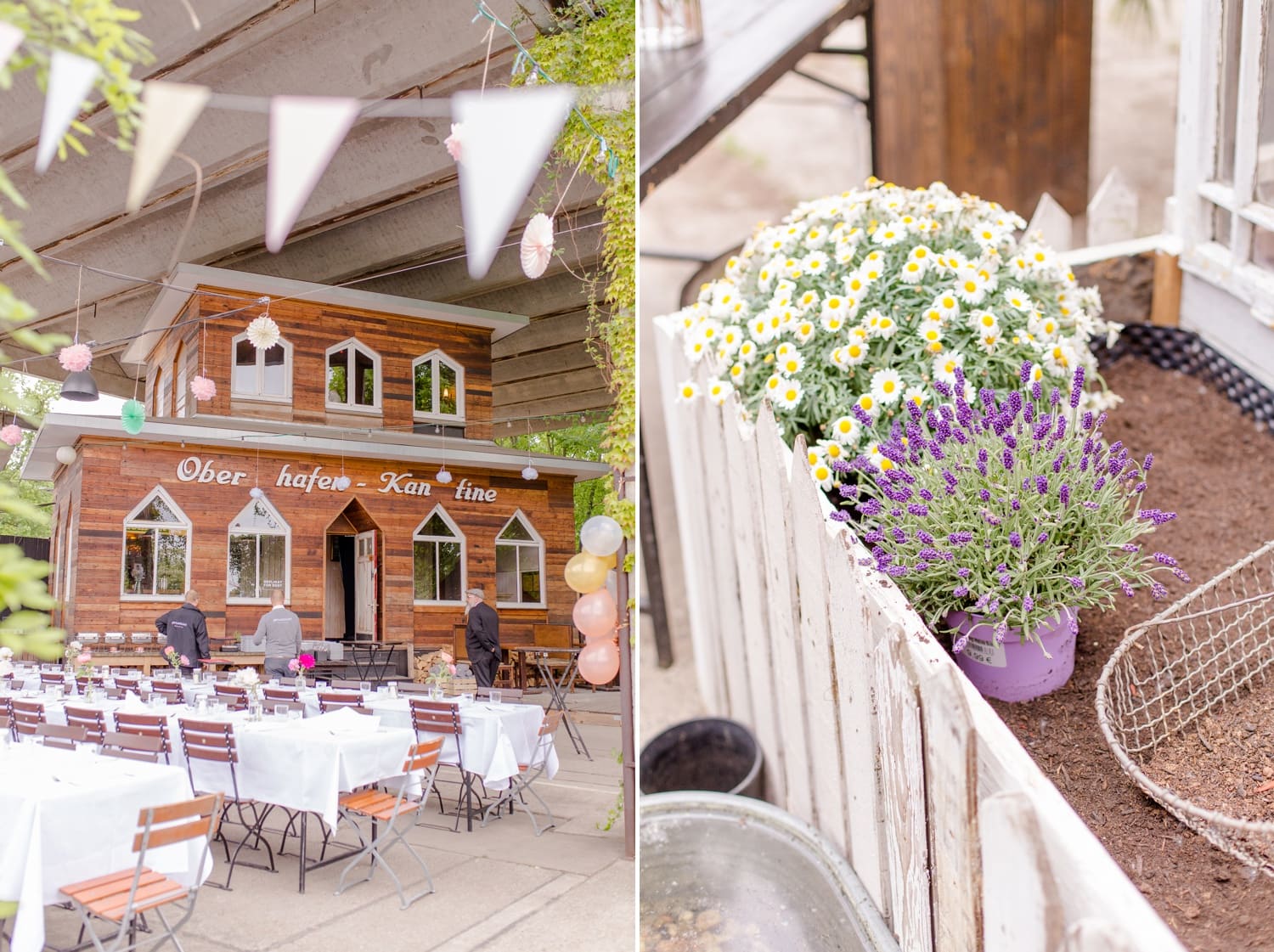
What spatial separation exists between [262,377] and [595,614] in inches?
39.3

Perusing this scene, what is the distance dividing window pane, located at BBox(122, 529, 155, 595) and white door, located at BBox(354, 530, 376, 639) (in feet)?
1.45

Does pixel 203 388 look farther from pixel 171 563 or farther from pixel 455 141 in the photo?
pixel 455 141

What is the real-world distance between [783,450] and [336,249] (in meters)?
1.15

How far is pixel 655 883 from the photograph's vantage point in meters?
2.14

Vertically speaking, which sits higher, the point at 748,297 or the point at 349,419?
the point at 748,297

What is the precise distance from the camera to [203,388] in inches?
85.1

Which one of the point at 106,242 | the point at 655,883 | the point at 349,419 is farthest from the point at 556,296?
the point at 655,883

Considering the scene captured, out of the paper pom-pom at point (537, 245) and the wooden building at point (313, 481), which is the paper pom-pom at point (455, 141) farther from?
the wooden building at point (313, 481)

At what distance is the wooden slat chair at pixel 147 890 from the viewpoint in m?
1.71

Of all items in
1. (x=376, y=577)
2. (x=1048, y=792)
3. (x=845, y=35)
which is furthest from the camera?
(x=845, y=35)

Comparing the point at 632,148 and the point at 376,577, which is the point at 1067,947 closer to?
the point at 376,577

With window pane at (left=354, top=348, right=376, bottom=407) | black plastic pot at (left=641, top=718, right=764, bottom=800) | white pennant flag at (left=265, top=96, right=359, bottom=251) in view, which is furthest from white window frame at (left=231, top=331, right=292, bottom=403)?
black plastic pot at (left=641, top=718, right=764, bottom=800)

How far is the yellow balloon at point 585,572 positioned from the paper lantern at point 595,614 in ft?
0.08

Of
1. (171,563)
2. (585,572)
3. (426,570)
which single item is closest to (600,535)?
(585,572)
